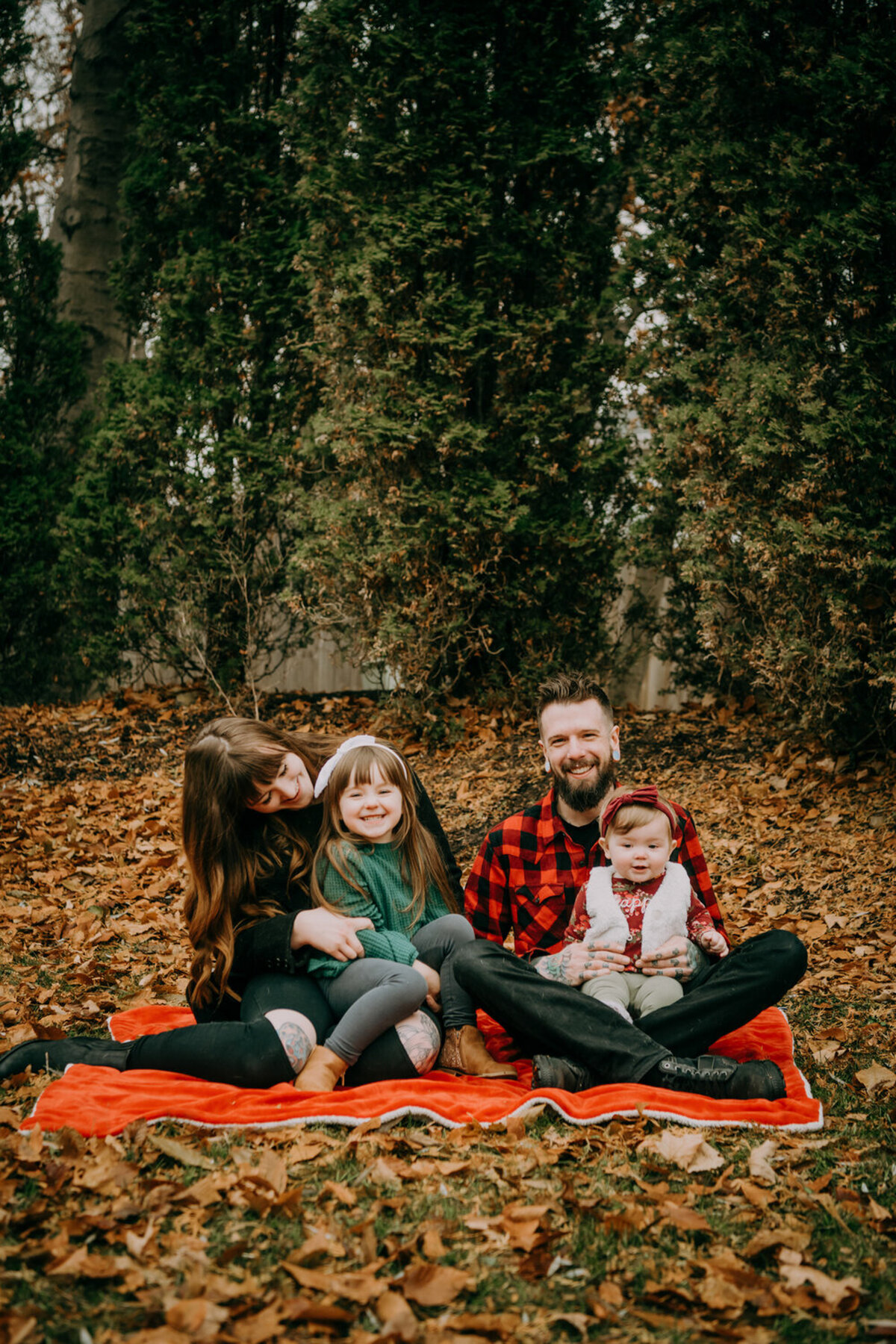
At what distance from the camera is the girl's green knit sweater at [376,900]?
3.48 metres

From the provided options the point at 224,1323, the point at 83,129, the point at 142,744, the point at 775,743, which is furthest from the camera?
the point at 83,129

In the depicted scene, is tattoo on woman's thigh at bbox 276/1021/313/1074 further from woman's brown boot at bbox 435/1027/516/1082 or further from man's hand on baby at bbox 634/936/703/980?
man's hand on baby at bbox 634/936/703/980

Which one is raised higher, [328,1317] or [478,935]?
[478,935]

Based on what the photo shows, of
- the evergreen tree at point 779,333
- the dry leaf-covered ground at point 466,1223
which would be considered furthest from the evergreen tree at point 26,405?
the dry leaf-covered ground at point 466,1223

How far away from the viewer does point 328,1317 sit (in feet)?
6.54

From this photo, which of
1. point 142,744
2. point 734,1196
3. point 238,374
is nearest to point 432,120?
point 238,374

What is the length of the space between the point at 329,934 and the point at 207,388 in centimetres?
635

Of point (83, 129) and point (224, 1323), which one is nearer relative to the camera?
point (224, 1323)

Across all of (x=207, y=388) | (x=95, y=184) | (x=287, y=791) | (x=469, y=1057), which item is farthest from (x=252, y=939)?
(x=95, y=184)

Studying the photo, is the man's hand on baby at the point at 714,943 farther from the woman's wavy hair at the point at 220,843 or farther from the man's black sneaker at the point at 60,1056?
the man's black sneaker at the point at 60,1056

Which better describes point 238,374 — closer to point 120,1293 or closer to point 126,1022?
point 126,1022

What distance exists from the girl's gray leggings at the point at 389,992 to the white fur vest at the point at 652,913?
469 millimetres

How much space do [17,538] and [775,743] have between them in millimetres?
7147

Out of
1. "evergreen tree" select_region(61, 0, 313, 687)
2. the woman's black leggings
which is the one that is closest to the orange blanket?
the woman's black leggings
